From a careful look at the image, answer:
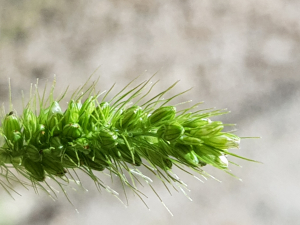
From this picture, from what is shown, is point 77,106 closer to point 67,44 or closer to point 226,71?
point 67,44

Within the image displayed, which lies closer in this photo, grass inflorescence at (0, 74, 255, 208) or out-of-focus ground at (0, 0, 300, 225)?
grass inflorescence at (0, 74, 255, 208)

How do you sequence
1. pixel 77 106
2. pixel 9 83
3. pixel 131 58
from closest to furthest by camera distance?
pixel 77 106 < pixel 9 83 < pixel 131 58

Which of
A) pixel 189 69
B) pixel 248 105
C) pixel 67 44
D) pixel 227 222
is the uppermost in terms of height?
pixel 67 44

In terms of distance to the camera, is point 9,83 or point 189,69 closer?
point 9,83

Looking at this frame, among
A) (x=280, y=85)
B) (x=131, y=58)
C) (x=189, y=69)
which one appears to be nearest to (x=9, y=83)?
(x=131, y=58)

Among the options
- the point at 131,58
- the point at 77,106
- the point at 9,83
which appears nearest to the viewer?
the point at 77,106

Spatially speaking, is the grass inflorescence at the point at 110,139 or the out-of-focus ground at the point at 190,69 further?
the out-of-focus ground at the point at 190,69

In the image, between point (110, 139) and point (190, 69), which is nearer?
point (110, 139)

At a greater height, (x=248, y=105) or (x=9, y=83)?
(x=9, y=83)
